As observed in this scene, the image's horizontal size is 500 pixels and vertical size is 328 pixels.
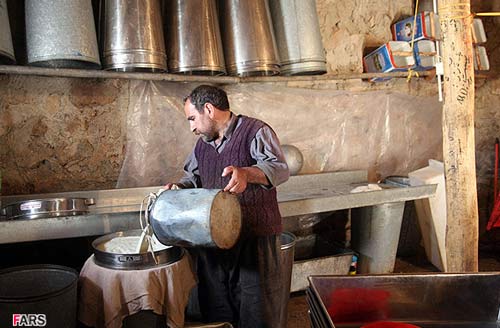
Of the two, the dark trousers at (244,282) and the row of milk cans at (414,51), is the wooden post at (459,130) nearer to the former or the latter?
the dark trousers at (244,282)

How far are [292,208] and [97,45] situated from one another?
1.76 m

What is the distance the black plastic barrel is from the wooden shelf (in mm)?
1379

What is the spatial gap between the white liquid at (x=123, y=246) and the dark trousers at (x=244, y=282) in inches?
12.3

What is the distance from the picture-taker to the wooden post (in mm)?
2543

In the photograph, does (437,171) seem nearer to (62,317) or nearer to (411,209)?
(411,209)

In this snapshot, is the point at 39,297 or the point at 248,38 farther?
the point at 248,38

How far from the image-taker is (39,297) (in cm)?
196

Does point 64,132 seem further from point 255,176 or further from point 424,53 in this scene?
point 424,53

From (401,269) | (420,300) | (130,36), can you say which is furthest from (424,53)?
(420,300)

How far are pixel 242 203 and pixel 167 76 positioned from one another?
1475mm

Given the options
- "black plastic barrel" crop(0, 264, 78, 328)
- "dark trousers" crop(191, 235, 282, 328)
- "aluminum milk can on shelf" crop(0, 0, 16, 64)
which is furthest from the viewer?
"aluminum milk can on shelf" crop(0, 0, 16, 64)

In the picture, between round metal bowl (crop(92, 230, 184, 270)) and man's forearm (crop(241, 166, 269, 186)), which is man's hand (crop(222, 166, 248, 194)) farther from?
round metal bowl (crop(92, 230, 184, 270))

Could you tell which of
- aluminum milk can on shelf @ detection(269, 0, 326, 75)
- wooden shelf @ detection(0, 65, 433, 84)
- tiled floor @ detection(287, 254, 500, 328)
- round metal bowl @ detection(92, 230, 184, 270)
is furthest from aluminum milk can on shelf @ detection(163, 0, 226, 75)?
tiled floor @ detection(287, 254, 500, 328)

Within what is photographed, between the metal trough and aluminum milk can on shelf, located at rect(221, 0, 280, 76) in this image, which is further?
aluminum milk can on shelf, located at rect(221, 0, 280, 76)
